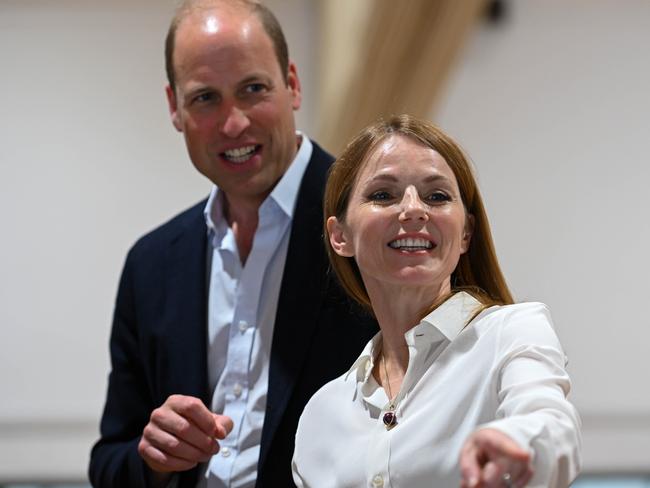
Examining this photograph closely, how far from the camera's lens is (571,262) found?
5.30 meters

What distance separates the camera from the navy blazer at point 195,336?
5.32 ft

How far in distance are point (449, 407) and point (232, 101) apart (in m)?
0.82

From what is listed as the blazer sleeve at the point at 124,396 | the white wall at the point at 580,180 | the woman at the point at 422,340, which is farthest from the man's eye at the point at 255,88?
the white wall at the point at 580,180

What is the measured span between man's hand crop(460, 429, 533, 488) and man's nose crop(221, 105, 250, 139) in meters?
0.99

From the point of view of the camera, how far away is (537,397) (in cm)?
101

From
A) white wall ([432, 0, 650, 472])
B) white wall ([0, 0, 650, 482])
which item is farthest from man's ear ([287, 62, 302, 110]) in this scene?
white wall ([432, 0, 650, 472])

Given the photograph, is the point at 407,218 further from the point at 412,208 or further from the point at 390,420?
the point at 390,420

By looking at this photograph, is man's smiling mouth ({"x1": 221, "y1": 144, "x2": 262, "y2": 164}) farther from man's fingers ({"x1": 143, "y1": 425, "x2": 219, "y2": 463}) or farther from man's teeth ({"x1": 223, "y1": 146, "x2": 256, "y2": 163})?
man's fingers ({"x1": 143, "y1": 425, "x2": 219, "y2": 463})

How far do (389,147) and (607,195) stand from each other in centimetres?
426

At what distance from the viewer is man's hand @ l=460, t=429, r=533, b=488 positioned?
2.89ft

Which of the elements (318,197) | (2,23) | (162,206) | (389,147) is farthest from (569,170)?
(389,147)

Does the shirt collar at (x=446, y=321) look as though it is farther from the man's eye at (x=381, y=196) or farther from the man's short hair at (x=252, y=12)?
the man's short hair at (x=252, y=12)

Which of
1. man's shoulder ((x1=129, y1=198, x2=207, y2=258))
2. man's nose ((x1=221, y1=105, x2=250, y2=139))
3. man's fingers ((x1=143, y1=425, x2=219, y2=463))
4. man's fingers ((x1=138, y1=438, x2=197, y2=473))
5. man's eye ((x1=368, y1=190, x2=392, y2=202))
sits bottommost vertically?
man's fingers ((x1=138, y1=438, x2=197, y2=473))

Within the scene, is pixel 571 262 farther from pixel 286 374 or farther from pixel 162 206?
pixel 286 374
